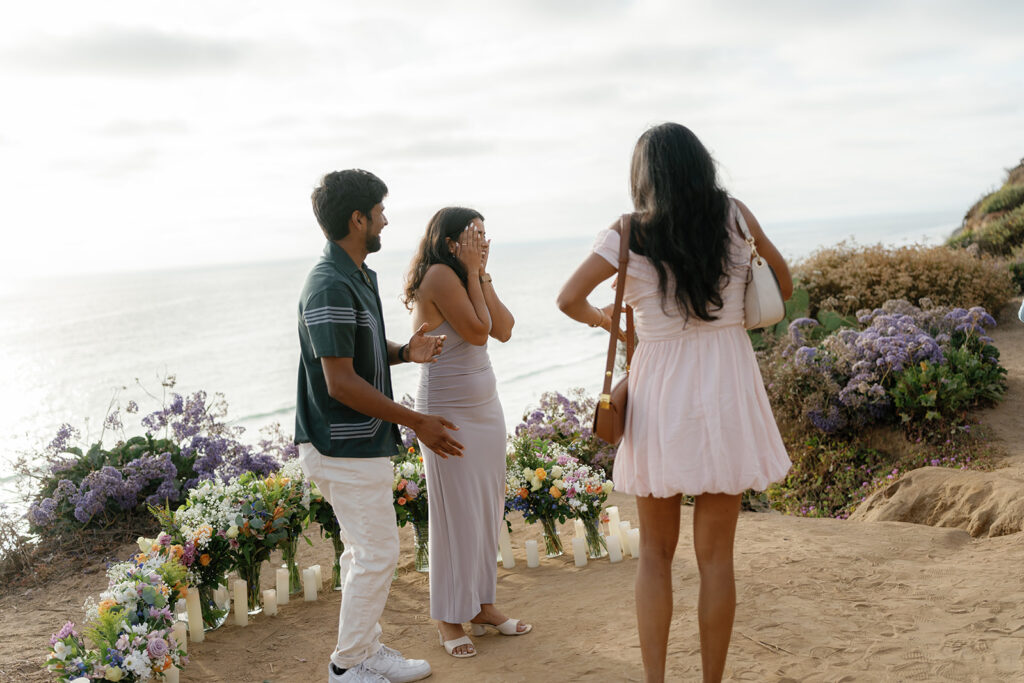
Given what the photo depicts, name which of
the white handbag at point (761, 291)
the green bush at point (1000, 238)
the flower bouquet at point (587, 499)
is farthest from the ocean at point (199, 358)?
the white handbag at point (761, 291)

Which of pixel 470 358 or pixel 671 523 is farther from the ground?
pixel 470 358

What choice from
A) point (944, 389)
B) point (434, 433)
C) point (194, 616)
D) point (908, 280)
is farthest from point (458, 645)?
point (908, 280)

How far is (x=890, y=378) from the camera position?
25.5 feet

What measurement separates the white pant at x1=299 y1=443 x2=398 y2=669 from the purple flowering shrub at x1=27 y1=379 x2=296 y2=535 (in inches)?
128

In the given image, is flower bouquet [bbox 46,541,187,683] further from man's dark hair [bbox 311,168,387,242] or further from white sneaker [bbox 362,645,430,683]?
man's dark hair [bbox 311,168,387,242]

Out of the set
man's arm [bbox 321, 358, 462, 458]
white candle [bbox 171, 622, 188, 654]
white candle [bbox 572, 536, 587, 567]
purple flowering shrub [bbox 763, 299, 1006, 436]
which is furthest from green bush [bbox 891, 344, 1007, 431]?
white candle [bbox 171, 622, 188, 654]

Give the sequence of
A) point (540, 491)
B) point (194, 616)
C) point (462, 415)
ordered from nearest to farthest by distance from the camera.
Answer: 1. point (462, 415)
2. point (194, 616)
3. point (540, 491)

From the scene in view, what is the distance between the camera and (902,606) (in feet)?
13.3

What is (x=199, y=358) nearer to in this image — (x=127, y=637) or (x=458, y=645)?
(x=127, y=637)

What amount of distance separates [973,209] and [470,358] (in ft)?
66.6

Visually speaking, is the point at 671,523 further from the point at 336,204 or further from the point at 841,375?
the point at 841,375

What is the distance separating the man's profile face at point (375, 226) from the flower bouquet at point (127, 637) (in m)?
2.04

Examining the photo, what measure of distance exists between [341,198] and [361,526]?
4.44ft

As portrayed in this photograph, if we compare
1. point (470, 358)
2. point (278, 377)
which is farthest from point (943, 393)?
point (278, 377)
